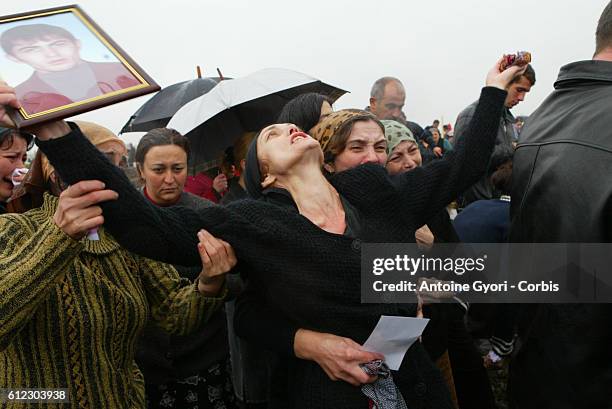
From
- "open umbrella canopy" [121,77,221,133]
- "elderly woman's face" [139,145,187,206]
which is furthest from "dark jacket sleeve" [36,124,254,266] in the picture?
"open umbrella canopy" [121,77,221,133]

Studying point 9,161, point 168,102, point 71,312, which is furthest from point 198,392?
point 168,102

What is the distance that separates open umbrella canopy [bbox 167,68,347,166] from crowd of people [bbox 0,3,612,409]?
73.1 inches

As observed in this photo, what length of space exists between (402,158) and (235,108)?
182 centimetres

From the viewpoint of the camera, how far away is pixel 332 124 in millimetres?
2234

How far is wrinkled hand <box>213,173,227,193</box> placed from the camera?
4364mm

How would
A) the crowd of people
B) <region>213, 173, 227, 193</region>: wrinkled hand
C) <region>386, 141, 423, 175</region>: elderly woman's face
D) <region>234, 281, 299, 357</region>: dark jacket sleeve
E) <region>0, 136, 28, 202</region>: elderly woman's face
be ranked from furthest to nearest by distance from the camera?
<region>213, 173, 227, 193</region>: wrinkled hand, <region>386, 141, 423, 175</region>: elderly woman's face, <region>0, 136, 28, 202</region>: elderly woman's face, <region>234, 281, 299, 357</region>: dark jacket sleeve, the crowd of people

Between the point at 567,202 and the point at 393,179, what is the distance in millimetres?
A: 604

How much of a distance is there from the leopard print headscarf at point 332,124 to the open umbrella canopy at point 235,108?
69.4 inches

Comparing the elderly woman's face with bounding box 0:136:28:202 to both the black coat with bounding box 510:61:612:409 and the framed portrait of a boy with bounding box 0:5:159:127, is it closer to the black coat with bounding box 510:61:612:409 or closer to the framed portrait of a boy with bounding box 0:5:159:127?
the framed portrait of a boy with bounding box 0:5:159:127

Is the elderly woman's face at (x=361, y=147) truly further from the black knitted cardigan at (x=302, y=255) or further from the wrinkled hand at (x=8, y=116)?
the wrinkled hand at (x=8, y=116)

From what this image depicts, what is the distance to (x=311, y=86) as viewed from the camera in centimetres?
437

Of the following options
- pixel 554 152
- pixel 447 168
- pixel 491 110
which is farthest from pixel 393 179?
pixel 554 152

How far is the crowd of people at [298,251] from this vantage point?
1.55 meters

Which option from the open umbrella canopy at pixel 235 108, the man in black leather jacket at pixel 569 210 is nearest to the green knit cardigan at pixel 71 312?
the man in black leather jacket at pixel 569 210
